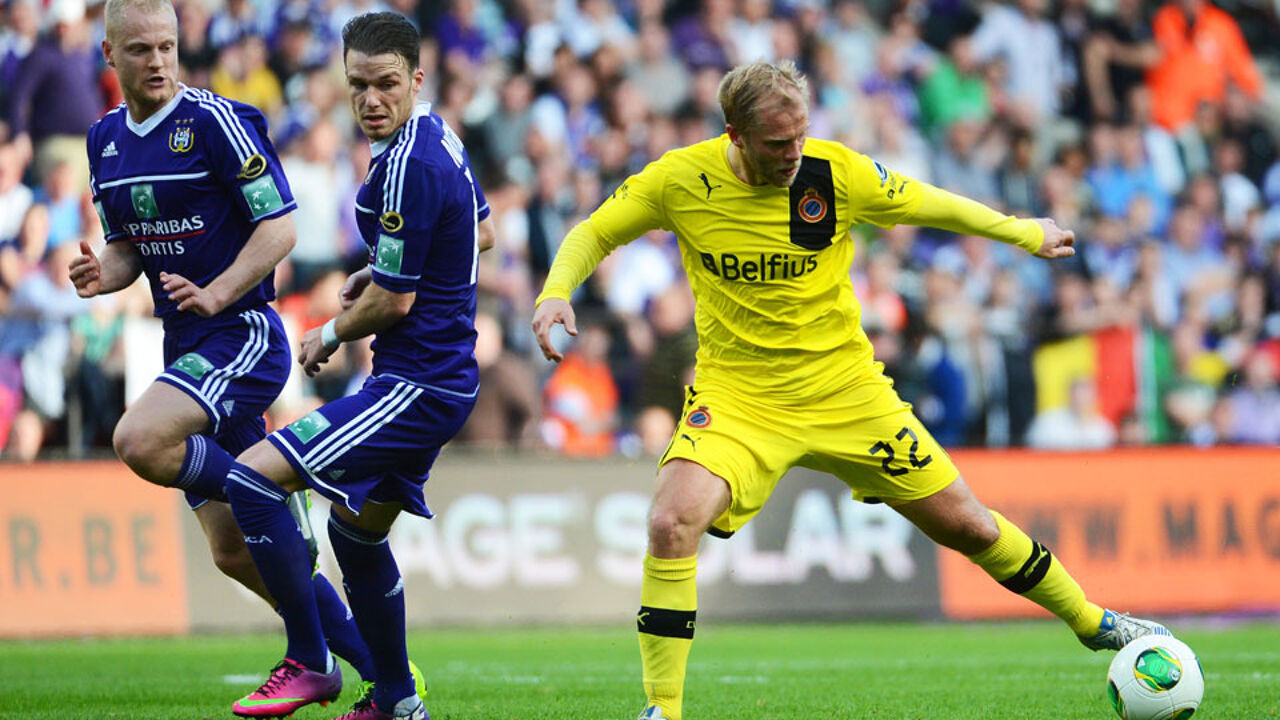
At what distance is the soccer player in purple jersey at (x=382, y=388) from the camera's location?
610cm

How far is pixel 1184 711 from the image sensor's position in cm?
639

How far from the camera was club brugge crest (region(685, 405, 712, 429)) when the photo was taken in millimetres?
6371

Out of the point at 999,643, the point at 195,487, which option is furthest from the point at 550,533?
the point at 195,487

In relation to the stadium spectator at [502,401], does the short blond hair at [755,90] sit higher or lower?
higher

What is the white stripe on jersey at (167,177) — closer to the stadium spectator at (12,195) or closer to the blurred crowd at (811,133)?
the blurred crowd at (811,133)

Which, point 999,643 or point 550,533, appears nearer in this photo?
point 999,643

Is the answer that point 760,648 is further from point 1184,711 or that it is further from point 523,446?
point 1184,711

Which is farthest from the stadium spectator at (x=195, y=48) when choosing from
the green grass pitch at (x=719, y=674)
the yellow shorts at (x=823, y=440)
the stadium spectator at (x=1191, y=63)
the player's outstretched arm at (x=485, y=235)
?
the stadium spectator at (x=1191, y=63)

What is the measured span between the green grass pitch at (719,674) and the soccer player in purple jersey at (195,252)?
3.68ft

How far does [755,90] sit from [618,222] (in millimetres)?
799

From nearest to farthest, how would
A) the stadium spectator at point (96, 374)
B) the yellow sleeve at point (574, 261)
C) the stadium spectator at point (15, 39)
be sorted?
the yellow sleeve at point (574, 261) → the stadium spectator at point (96, 374) → the stadium spectator at point (15, 39)

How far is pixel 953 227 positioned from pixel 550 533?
21.7 feet

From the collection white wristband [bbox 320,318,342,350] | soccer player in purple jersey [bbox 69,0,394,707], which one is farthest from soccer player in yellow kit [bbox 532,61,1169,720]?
soccer player in purple jersey [bbox 69,0,394,707]

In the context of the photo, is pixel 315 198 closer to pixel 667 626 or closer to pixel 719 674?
pixel 719 674
